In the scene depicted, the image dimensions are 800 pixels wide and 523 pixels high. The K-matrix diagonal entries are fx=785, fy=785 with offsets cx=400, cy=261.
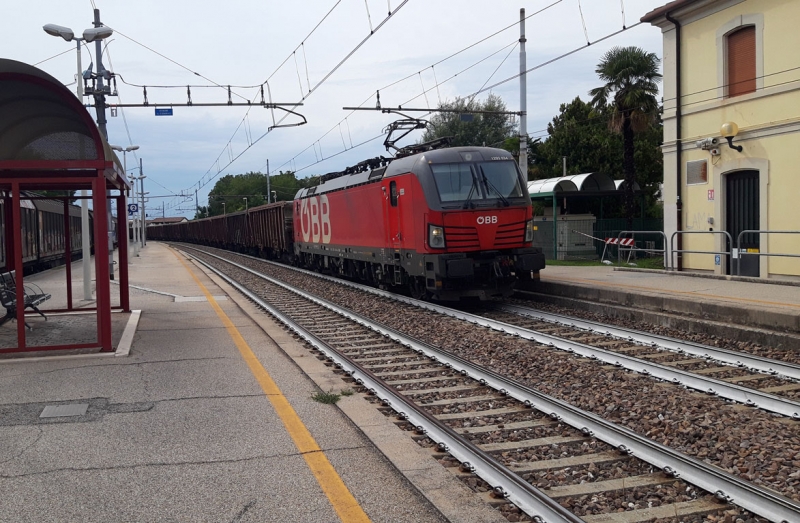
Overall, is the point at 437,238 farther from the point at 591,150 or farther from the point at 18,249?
the point at 591,150

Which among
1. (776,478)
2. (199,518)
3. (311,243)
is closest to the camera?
(199,518)

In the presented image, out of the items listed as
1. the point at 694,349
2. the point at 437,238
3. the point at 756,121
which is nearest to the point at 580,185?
the point at 756,121

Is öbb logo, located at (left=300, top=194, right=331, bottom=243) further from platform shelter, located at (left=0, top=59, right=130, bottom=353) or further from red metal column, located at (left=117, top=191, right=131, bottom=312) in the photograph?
A: platform shelter, located at (left=0, top=59, right=130, bottom=353)

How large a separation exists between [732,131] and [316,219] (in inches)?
474

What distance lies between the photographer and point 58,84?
9633 millimetres

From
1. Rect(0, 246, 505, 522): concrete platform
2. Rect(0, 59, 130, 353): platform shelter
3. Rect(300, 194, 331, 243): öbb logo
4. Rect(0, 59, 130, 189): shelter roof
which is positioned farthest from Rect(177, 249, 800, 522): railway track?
Rect(300, 194, 331, 243): öbb logo

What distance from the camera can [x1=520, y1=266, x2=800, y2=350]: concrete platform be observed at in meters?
10.4

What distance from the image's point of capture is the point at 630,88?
32.4 meters

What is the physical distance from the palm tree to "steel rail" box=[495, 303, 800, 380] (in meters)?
21.1

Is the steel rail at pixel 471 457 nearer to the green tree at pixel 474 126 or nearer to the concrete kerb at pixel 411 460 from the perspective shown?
the concrete kerb at pixel 411 460

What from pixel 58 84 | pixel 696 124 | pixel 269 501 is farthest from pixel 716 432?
pixel 696 124

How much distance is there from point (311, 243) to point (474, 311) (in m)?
12.0

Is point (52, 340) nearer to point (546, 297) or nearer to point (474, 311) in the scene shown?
point (474, 311)

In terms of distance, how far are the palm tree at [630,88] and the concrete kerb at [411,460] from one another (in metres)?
25.8
